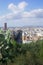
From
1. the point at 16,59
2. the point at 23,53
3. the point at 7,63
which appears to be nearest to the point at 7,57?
the point at 7,63

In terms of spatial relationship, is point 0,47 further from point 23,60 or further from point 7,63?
point 23,60

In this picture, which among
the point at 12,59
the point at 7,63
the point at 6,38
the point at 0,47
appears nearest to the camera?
the point at 0,47

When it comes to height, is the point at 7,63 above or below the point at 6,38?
below

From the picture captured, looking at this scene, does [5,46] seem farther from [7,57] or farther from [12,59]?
[12,59]

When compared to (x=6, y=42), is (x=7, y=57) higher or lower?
lower

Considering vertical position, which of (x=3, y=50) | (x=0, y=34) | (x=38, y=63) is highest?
(x=0, y=34)

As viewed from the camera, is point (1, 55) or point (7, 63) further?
point (7, 63)

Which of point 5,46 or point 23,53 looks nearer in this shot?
point 5,46

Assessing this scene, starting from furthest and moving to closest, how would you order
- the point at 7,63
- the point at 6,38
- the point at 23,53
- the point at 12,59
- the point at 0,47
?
1. the point at 23,53
2. the point at 12,59
3. the point at 7,63
4. the point at 6,38
5. the point at 0,47

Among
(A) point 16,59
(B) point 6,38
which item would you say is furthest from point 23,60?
(B) point 6,38
